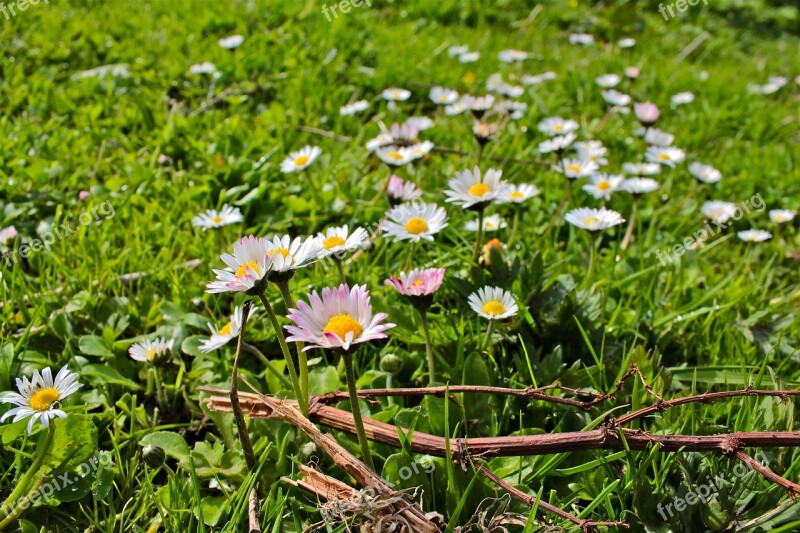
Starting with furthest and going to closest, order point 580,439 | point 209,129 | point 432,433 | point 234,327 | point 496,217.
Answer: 1. point 209,129
2. point 496,217
3. point 234,327
4. point 432,433
5. point 580,439

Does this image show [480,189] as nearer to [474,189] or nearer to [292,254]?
[474,189]

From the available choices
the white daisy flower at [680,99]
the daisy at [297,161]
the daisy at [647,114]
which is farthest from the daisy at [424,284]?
the white daisy flower at [680,99]

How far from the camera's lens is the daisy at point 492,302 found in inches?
61.6

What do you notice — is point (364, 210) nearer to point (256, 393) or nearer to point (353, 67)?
point (256, 393)

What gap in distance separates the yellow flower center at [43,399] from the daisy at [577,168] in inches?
62.1

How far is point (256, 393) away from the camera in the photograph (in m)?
1.38

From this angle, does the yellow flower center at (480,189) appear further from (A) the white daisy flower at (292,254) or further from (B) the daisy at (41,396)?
(B) the daisy at (41,396)

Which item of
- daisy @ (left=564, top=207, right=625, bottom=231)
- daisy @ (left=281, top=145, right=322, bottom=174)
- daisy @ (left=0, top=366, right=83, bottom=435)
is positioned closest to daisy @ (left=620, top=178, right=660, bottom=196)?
daisy @ (left=564, top=207, right=625, bottom=231)

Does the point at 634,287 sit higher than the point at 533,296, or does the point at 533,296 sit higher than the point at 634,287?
the point at 533,296

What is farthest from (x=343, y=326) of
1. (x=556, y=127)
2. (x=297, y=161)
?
(x=556, y=127)

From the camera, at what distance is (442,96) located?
3.05 meters

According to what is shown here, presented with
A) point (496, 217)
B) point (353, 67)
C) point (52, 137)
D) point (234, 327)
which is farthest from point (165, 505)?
point (353, 67)

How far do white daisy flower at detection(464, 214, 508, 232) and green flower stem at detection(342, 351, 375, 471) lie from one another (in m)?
0.95

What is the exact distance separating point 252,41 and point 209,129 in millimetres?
985
